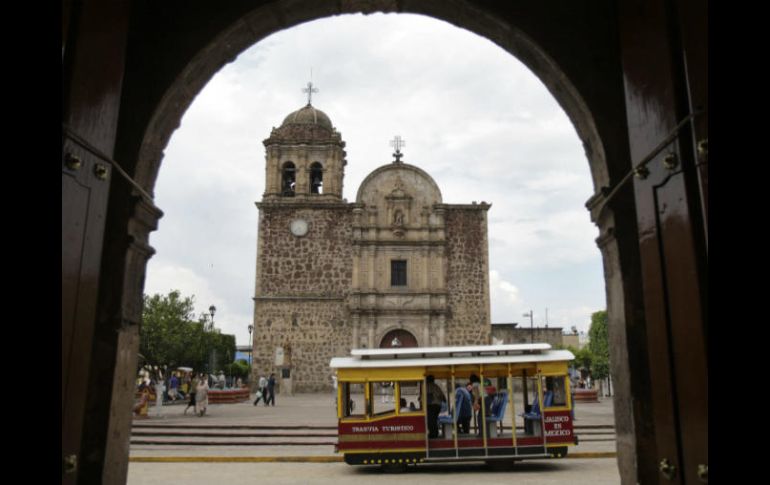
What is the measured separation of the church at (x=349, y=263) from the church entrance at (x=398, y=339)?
0.04 m

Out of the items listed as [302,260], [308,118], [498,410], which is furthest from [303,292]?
[498,410]

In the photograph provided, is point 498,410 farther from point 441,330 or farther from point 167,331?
point 167,331

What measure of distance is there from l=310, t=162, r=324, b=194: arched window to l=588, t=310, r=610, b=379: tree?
14.5 metres

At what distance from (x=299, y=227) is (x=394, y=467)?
666 inches

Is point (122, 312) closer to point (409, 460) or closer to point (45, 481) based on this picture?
point (45, 481)

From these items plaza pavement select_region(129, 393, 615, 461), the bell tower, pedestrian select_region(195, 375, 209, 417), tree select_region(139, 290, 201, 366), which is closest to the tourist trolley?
plaza pavement select_region(129, 393, 615, 461)

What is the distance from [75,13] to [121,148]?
116 cm

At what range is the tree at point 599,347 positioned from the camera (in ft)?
91.7

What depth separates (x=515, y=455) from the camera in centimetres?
862

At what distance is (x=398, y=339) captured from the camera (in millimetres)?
24344

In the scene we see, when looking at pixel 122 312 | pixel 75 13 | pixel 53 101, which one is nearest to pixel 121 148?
pixel 122 312

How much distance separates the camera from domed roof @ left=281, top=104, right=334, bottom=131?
2616 centimetres

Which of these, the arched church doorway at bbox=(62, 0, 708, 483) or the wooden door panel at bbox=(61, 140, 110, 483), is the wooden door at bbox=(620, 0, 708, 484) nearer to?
the arched church doorway at bbox=(62, 0, 708, 483)

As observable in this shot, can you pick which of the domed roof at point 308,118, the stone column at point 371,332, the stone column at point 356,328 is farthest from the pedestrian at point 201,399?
the domed roof at point 308,118
